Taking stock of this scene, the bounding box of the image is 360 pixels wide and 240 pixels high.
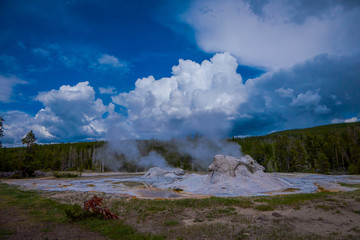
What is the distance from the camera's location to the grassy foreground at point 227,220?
9.68 metres

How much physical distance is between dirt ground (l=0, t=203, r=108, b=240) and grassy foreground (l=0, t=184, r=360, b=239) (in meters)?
0.33

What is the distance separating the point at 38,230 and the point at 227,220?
9.31 metres

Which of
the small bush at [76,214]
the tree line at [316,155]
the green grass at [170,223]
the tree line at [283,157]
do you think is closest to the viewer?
the green grass at [170,223]

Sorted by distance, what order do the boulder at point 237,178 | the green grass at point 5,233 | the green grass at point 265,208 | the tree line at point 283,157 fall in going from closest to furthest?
the green grass at point 5,233 < the green grass at point 265,208 < the boulder at point 237,178 < the tree line at point 283,157

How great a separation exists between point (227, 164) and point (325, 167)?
135 ft

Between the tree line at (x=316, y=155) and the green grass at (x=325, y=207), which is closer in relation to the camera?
the green grass at (x=325, y=207)

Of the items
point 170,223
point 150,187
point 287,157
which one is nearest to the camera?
point 170,223

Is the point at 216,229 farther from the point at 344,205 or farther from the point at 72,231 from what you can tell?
the point at 344,205

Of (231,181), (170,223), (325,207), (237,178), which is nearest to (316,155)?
(237,178)

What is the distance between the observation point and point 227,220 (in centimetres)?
1197

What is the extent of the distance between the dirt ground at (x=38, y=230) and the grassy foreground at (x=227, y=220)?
1.08 ft

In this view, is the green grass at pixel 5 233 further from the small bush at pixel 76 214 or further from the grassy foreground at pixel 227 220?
the small bush at pixel 76 214

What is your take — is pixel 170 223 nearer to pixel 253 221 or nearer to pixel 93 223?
pixel 93 223

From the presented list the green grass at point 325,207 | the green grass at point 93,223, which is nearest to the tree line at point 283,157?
the green grass at point 93,223
